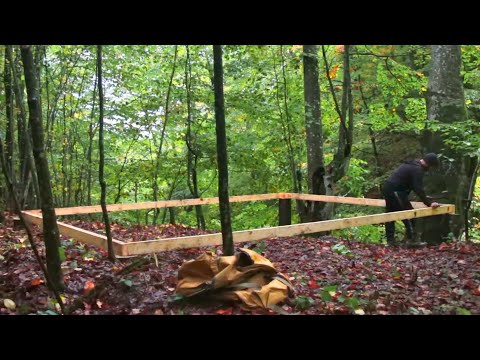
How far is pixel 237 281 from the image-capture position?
3.86 meters

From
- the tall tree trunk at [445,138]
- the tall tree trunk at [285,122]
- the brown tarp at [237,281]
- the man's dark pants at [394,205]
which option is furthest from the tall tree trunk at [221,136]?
the tall tree trunk at [285,122]

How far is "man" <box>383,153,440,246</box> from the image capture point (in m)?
7.93

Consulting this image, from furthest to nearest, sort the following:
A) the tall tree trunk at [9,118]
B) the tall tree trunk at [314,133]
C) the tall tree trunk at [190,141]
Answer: the tall tree trunk at [190,141] → the tall tree trunk at [314,133] → the tall tree trunk at [9,118]

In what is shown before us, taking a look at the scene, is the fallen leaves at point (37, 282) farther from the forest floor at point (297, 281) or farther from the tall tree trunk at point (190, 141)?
the tall tree trunk at point (190, 141)

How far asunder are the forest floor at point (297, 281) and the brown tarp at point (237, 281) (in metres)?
0.10

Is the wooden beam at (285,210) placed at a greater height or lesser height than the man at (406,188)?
lesser

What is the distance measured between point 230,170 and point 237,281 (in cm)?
951

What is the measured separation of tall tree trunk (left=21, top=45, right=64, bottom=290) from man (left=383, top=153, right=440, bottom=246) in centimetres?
595

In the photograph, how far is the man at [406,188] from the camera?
7.93 m

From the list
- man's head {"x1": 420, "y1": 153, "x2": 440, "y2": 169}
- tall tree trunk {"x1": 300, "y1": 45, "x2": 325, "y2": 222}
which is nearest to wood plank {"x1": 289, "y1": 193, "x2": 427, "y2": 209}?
tall tree trunk {"x1": 300, "y1": 45, "x2": 325, "y2": 222}

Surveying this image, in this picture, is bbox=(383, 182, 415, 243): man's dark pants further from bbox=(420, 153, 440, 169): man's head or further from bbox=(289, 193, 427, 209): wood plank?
bbox=(420, 153, 440, 169): man's head
